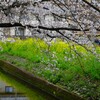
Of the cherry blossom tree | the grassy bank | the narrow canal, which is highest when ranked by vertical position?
the cherry blossom tree

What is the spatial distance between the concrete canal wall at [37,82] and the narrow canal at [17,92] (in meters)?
0.14

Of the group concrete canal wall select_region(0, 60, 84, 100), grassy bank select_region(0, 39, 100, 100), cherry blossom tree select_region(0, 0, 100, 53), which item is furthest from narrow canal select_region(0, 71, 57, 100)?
cherry blossom tree select_region(0, 0, 100, 53)

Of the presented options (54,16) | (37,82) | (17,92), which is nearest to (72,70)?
(37,82)

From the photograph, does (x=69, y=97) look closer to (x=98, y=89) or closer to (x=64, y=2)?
(x=98, y=89)

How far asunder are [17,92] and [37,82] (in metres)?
0.56

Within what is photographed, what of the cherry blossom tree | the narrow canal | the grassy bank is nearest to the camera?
the cherry blossom tree

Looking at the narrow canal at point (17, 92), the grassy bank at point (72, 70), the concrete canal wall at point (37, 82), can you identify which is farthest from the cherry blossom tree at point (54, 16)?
the narrow canal at point (17, 92)

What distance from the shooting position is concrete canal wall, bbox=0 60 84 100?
754 centimetres

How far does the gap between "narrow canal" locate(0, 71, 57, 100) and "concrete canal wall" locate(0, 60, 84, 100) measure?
0.14 meters

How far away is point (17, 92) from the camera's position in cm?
905

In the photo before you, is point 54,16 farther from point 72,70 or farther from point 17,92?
point 17,92

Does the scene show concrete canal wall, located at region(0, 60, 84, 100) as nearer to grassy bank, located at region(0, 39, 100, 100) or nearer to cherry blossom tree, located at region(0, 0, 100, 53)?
grassy bank, located at region(0, 39, 100, 100)

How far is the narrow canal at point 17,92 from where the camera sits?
8.47 meters

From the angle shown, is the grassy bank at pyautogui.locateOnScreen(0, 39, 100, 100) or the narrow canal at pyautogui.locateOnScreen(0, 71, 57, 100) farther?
the narrow canal at pyautogui.locateOnScreen(0, 71, 57, 100)
